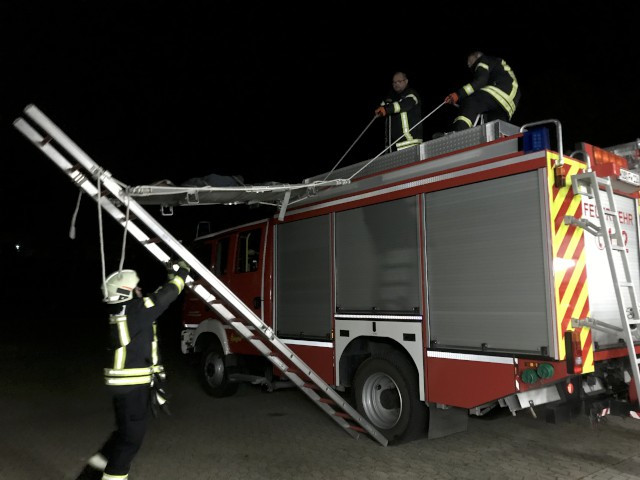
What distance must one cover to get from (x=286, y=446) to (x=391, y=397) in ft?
3.76

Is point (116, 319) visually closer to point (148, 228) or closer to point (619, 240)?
point (148, 228)

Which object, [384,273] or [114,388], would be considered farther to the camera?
[384,273]

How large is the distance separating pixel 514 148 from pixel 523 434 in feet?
10.1

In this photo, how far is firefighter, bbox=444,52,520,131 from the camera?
609cm

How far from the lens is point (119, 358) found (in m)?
3.78

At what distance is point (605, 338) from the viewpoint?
4.43 m

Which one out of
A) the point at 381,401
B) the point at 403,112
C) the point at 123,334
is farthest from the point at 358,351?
the point at 403,112

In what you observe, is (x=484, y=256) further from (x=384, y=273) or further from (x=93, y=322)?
(x=93, y=322)

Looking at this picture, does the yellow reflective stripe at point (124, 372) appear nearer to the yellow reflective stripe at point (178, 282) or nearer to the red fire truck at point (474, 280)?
the yellow reflective stripe at point (178, 282)

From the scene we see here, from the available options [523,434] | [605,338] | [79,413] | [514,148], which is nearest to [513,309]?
[605,338]

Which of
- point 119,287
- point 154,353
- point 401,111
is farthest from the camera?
point 401,111

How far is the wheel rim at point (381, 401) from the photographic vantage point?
17.6 ft

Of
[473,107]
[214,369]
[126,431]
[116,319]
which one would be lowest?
[214,369]

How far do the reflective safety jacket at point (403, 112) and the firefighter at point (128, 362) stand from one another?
3.98 metres
